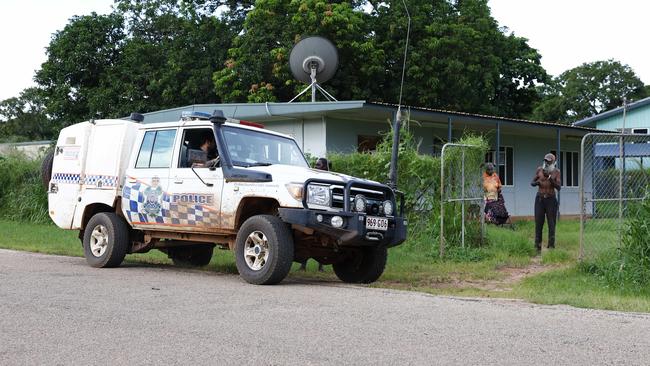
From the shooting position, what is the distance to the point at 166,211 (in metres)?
10.2

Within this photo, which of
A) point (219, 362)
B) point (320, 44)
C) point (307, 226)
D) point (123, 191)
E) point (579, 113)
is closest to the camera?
point (219, 362)

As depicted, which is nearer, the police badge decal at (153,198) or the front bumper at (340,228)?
the front bumper at (340,228)

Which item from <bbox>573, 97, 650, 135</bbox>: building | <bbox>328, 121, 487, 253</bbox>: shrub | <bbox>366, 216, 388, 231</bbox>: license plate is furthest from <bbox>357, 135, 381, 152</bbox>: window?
<bbox>573, 97, 650, 135</bbox>: building

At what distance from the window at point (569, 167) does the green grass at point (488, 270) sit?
11.2 metres

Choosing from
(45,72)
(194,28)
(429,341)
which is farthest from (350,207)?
(45,72)

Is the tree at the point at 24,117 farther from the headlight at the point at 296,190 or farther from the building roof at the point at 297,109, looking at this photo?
the headlight at the point at 296,190

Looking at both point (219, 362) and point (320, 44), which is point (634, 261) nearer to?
point (219, 362)

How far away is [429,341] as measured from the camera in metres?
5.86

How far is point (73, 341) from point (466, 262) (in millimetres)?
7717

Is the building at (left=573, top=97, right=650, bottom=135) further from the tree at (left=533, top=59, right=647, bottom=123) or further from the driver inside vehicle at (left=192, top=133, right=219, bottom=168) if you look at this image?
the driver inside vehicle at (left=192, top=133, right=219, bottom=168)

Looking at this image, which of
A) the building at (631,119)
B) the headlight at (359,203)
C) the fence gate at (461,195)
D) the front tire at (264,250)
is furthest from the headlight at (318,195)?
the building at (631,119)

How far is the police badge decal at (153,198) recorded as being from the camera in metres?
10.4

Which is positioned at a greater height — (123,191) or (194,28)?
(194,28)

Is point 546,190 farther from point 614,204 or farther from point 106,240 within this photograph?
point 106,240
